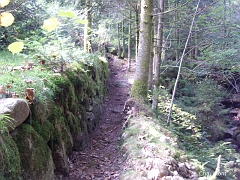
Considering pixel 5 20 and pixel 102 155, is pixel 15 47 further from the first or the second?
pixel 102 155

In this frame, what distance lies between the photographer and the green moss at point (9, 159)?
229cm

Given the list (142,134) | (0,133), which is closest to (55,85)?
(0,133)

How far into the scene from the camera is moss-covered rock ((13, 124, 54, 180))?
9.05ft

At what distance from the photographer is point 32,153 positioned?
2.91 metres

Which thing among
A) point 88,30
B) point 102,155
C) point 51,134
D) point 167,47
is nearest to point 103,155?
point 102,155

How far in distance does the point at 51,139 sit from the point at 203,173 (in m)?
3.05

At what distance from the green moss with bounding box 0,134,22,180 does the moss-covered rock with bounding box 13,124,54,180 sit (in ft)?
0.60

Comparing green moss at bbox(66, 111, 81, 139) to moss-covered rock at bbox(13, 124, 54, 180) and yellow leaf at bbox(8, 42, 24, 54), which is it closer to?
moss-covered rock at bbox(13, 124, 54, 180)

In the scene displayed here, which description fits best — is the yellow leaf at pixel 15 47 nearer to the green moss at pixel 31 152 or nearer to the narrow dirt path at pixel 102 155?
the green moss at pixel 31 152

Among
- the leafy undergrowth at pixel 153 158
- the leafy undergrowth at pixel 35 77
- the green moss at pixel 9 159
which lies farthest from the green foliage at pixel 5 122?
the leafy undergrowth at pixel 153 158

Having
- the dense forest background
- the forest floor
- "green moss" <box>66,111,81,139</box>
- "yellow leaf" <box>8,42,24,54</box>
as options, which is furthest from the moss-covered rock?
the dense forest background

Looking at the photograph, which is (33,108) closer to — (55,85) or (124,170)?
(55,85)

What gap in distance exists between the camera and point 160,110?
8523 millimetres

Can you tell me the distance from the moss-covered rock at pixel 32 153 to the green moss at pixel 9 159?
18cm
